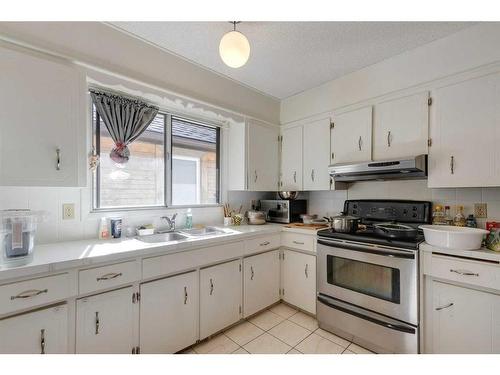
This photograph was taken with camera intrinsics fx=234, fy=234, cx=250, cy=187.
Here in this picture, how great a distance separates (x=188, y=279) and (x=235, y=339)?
2.34ft

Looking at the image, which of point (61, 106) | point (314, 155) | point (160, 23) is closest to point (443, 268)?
point (314, 155)

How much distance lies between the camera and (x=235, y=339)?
2016 millimetres

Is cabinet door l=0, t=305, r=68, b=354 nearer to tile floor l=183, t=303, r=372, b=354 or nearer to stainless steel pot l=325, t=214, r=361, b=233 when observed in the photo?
tile floor l=183, t=303, r=372, b=354

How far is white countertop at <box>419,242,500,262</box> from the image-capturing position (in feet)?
4.73

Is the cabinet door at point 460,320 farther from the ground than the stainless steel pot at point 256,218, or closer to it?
closer to it

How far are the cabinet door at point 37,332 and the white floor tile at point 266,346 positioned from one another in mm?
1267

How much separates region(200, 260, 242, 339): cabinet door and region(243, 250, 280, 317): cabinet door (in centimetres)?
10

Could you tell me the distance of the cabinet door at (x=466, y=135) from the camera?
1642 mm

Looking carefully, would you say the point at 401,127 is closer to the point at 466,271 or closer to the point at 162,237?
the point at 466,271

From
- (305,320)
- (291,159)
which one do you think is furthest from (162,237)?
(291,159)

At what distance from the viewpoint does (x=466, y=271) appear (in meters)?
1.52

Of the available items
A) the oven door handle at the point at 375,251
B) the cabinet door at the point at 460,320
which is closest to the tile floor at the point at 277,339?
the cabinet door at the point at 460,320

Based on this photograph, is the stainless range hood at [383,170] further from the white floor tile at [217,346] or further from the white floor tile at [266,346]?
the white floor tile at [217,346]

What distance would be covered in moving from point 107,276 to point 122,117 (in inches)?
51.9
